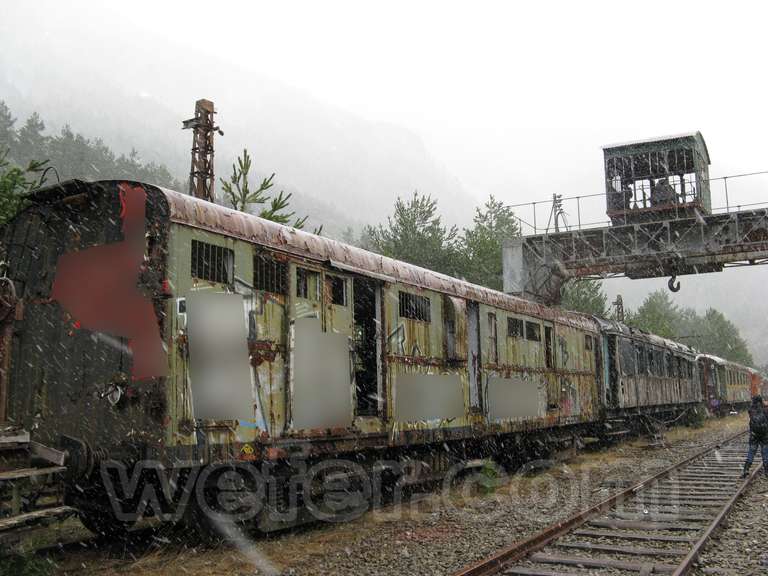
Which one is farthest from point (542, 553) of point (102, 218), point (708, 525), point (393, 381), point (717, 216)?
point (717, 216)

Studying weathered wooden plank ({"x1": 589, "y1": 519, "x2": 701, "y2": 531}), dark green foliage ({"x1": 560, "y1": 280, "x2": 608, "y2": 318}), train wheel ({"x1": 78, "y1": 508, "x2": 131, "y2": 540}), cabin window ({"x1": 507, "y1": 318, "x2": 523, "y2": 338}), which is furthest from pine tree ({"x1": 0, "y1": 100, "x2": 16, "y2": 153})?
weathered wooden plank ({"x1": 589, "y1": 519, "x2": 701, "y2": 531})

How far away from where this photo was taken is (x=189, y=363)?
6.51 m

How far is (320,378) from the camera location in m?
8.11

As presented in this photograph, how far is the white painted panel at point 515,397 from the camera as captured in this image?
483 inches

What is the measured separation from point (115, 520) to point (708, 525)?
6.59m

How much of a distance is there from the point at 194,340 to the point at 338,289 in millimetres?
2462

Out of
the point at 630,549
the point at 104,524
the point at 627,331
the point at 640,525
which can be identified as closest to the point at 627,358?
the point at 627,331

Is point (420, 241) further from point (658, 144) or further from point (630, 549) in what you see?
point (630, 549)

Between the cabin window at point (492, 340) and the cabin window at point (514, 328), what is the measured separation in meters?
0.65

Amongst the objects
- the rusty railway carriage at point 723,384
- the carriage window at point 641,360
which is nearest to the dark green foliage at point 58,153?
the rusty railway carriage at point 723,384

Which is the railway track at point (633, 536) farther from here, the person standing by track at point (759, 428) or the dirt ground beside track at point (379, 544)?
the person standing by track at point (759, 428)

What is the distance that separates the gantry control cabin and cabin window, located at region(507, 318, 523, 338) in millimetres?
14584

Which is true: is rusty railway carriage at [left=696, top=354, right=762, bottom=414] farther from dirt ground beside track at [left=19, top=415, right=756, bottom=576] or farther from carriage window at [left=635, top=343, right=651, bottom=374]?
dirt ground beside track at [left=19, top=415, right=756, bottom=576]

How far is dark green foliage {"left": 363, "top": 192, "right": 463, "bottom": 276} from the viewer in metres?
34.7
